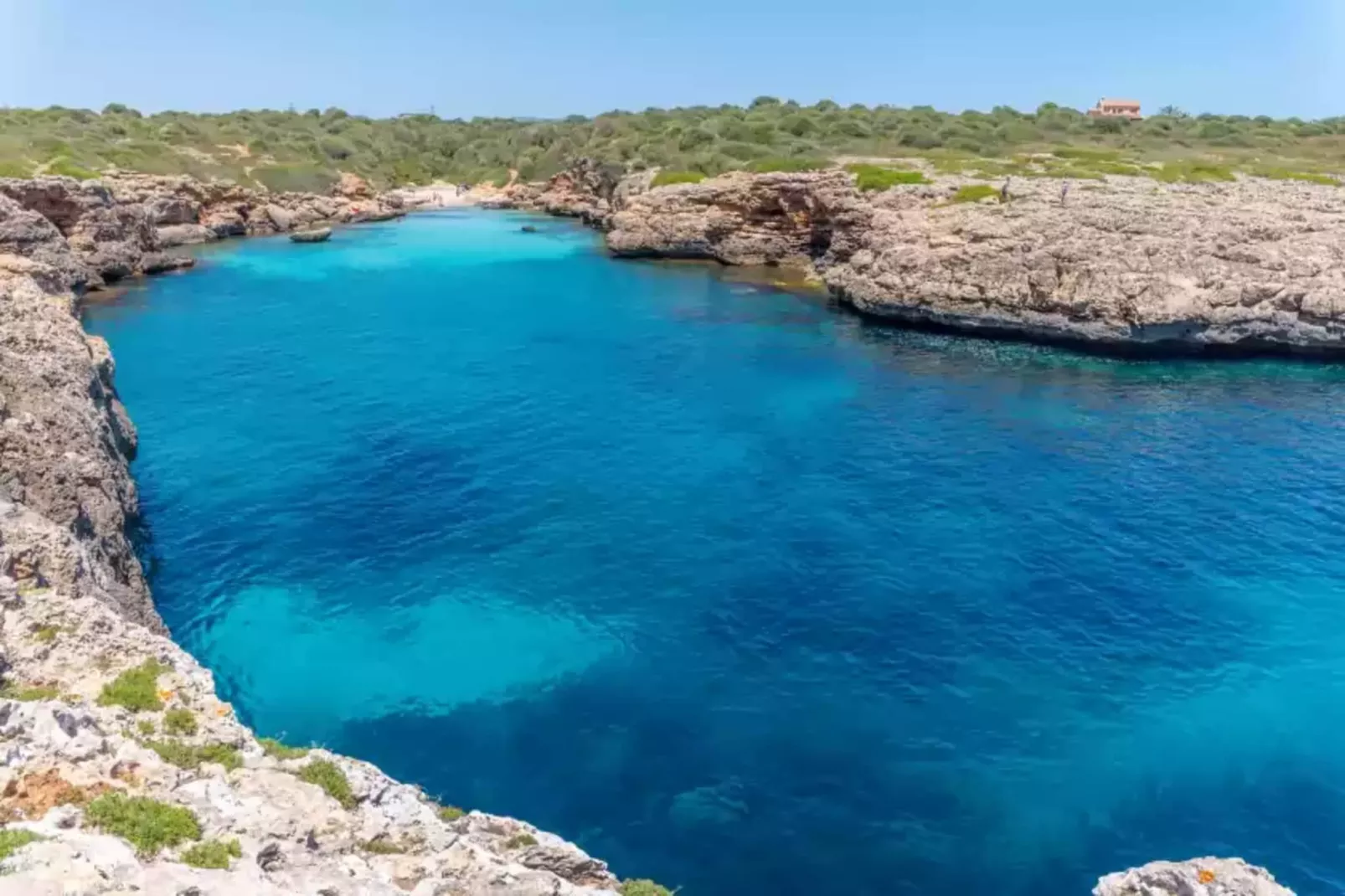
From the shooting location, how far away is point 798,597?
30828mm

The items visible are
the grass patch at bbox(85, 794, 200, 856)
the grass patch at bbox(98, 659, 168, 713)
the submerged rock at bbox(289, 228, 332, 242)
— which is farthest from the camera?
the submerged rock at bbox(289, 228, 332, 242)

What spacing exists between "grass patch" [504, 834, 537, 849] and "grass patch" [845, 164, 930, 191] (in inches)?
2905

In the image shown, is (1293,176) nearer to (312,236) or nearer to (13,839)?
(13,839)

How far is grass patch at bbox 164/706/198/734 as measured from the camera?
595 inches

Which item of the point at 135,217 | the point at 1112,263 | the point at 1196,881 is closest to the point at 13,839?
the point at 1196,881

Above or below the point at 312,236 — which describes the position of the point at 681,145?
above

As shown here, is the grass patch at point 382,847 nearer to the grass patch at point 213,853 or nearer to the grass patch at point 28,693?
the grass patch at point 213,853

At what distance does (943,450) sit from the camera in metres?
43.3

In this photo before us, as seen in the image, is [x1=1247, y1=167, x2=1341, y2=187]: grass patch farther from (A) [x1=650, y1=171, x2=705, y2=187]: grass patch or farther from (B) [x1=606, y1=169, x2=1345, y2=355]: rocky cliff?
(A) [x1=650, y1=171, x2=705, y2=187]: grass patch

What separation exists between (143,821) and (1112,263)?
207 ft

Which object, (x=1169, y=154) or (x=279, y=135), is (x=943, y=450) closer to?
(x=1169, y=154)

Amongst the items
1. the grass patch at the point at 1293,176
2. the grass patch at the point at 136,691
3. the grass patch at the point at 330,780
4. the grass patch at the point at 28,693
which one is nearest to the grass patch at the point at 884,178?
the grass patch at the point at 1293,176

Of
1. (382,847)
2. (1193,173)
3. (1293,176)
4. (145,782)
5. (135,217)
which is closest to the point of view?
(145,782)

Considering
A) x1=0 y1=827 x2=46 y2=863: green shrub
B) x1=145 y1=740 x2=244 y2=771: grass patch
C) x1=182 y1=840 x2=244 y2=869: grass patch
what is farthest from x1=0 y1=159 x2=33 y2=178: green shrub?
x1=182 y1=840 x2=244 y2=869: grass patch
